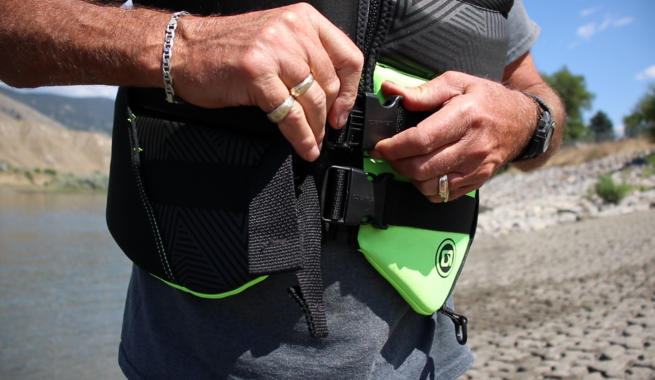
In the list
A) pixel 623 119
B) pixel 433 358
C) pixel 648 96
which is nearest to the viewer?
pixel 433 358

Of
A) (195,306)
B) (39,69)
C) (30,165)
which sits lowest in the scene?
(30,165)

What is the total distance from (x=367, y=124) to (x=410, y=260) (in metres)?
0.37

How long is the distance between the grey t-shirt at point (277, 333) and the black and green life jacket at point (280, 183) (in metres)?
0.07

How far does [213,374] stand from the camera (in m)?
1.14

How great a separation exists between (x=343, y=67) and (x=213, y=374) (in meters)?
0.80

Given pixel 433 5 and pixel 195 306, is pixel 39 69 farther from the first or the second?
pixel 433 5

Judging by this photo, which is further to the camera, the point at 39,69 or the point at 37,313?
the point at 37,313

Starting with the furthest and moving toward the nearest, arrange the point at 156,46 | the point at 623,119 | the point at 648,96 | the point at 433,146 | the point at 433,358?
the point at 623,119 → the point at 648,96 → the point at 433,358 → the point at 433,146 → the point at 156,46

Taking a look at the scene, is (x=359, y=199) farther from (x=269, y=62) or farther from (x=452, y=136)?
(x=269, y=62)

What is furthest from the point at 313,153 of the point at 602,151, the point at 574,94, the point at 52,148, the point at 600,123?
the point at 600,123

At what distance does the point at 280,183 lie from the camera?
1.00 m

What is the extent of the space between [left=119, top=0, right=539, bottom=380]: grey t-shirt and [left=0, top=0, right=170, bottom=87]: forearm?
55 centimetres

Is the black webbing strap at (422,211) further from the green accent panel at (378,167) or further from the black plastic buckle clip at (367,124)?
the black plastic buckle clip at (367,124)

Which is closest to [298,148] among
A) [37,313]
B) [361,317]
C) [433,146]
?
[433,146]
